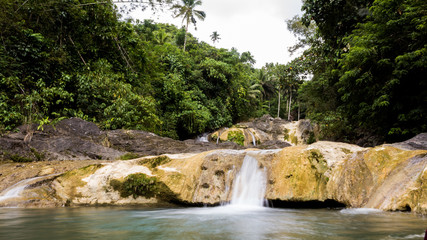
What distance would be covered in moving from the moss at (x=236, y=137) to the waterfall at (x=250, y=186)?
1463cm

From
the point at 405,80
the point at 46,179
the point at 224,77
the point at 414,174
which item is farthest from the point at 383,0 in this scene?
the point at 224,77

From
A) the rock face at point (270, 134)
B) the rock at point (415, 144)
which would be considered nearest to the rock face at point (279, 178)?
the rock at point (415, 144)

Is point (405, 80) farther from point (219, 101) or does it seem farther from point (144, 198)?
point (219, 101)

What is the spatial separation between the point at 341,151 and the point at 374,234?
8.04 feet

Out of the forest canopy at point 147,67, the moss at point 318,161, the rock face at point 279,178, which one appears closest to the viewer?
the rock face at point 279,178

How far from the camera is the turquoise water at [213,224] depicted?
286cm

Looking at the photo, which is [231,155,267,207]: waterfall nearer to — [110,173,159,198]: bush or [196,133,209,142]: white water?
[110,173,159,198]: bush

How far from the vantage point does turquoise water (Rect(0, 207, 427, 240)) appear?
2863mm

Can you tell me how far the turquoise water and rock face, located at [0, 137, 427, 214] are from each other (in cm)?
31

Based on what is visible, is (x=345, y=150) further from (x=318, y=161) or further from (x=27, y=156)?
(x=27, y=156)

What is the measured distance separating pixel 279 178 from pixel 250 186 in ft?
2.01

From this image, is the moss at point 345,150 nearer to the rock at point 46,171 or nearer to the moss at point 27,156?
the rock at point 46,171

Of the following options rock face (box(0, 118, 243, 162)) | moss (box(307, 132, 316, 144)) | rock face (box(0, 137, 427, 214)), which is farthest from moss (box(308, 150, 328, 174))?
moss (box(307, 132, 316, 144))

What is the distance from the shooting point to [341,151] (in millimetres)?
4973
